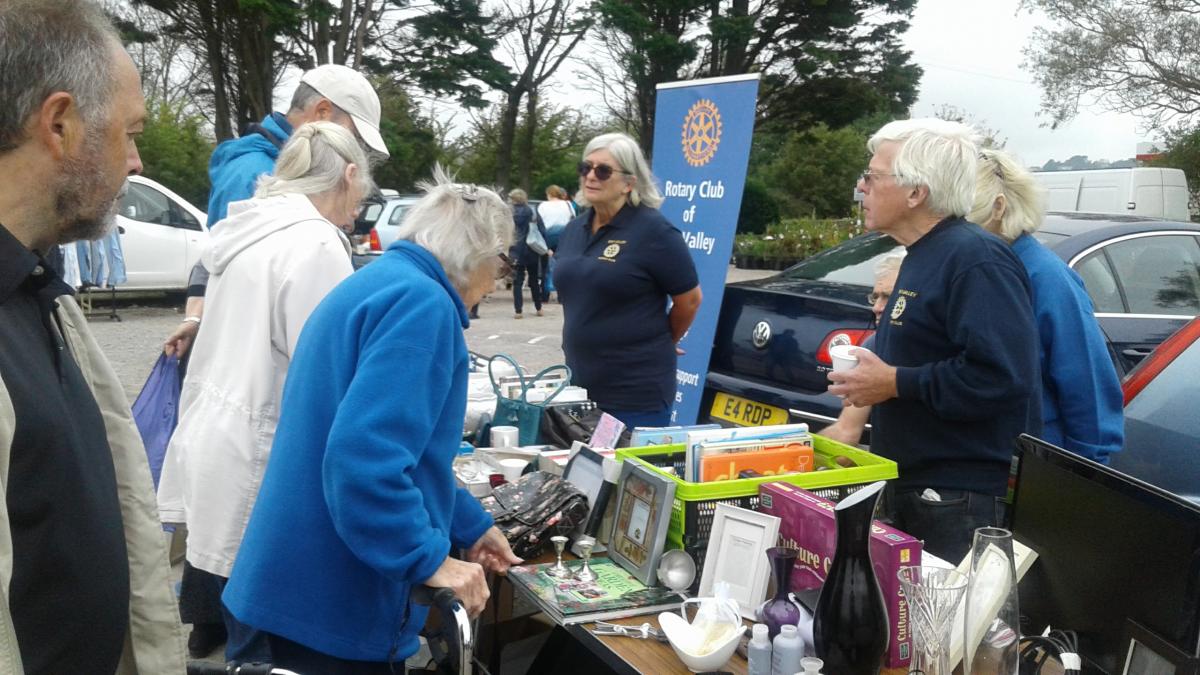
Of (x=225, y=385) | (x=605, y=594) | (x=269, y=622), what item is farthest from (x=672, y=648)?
(x=225, y=385)

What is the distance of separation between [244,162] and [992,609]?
2822 mm

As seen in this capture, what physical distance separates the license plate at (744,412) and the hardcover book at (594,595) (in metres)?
2.12

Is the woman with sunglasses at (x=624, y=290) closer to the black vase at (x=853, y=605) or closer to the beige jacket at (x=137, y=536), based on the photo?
the black vase at (x=853, y=605)

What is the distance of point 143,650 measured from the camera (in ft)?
5.36

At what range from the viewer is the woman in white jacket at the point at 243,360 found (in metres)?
2.65

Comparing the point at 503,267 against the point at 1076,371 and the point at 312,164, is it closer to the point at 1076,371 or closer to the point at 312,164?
the point at 312,164

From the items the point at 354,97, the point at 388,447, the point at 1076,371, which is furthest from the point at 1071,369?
the point at 354,97

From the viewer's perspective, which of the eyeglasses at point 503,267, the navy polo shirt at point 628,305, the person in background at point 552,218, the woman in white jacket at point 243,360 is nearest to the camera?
the eyeglasses at point 503,267

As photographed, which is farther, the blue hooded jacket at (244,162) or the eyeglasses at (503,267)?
the blue hooded jacket at (244,162)

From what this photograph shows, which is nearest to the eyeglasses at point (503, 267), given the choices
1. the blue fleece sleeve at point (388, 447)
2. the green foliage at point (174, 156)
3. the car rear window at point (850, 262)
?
the blue fleece sleeve at point (388, 447)

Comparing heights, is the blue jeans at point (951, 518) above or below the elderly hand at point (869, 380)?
below

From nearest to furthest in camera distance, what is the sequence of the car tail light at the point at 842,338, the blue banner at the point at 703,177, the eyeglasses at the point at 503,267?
the eyeglasses at the point at 503,267 < the car tail light at the point at 842,338 < the blue banner at the point at 703,177

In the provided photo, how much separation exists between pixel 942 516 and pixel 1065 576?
734mm

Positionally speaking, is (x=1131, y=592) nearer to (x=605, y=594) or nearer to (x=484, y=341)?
(x=605, y=594)
